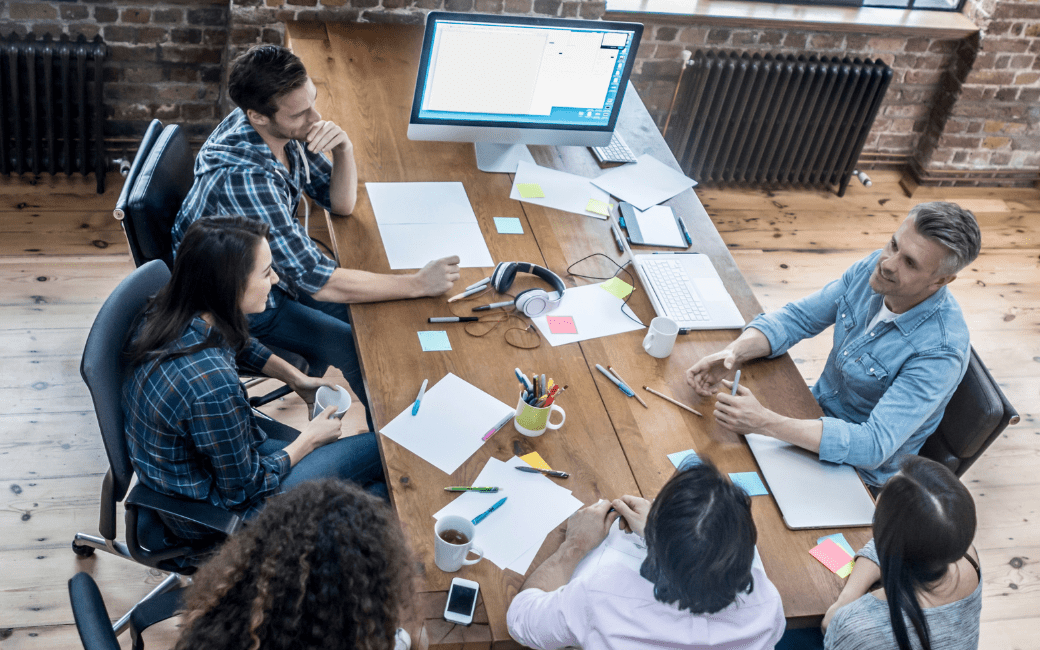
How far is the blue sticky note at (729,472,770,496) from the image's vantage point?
1.85 m

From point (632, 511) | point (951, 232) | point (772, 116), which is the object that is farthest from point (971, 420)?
point (772, 116)

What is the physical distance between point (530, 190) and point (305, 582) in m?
1.71

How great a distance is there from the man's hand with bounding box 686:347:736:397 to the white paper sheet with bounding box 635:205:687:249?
513 millimetres

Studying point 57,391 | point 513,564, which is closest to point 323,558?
point 513,564

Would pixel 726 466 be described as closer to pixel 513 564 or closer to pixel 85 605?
pixel 513 564

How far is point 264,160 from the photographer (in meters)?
2.27

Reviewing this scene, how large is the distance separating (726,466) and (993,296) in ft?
8.65

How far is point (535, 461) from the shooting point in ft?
6.03

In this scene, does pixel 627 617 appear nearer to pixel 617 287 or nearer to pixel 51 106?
pixel 617 287

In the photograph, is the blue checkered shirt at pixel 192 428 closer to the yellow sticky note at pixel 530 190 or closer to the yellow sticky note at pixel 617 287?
the yellow sticky note at pixel 617 287

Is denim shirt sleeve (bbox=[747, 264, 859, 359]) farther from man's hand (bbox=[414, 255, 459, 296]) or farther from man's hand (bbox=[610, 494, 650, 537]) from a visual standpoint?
man's hand (bbox=[414, 255, 459, 296])

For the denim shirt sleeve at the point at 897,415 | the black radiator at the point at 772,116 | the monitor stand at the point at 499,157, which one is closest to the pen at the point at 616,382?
the denim shirt sleeve at the point at 897,415

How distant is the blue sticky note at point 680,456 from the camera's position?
6.16 ft

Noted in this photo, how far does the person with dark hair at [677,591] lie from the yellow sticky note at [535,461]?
13.3 inches
